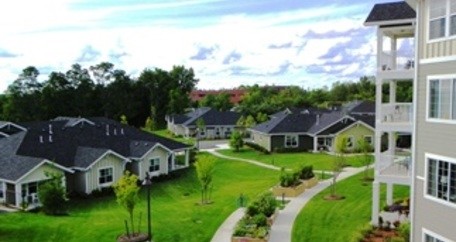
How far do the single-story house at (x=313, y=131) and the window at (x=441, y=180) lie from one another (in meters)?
37.5

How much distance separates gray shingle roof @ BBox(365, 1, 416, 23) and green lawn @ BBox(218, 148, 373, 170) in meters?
20.8

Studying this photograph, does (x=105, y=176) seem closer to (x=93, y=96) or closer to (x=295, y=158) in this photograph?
(x=295, y=158)

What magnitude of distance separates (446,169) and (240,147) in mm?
43064

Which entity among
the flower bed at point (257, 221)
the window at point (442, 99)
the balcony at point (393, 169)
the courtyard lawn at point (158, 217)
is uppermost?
the window at point (442, 99)

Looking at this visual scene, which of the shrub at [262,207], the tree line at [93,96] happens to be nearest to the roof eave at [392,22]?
the shrub at [262,207]

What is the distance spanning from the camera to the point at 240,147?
5712 cm

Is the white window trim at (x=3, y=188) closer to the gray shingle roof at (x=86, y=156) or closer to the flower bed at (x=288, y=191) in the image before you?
the gray shingle roof at (x=86, y=156)

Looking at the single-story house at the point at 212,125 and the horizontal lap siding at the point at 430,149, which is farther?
the single-story house at the point at 212,125

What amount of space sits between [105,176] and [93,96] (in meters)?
53.8

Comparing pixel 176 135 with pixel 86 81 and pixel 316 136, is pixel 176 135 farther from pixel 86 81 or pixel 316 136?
pixel 316 136

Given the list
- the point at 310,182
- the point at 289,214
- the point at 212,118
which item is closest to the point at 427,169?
the point at 289,214

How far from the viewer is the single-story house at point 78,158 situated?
3170cm

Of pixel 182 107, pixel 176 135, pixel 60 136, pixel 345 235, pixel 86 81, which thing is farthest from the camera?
pixel 182 107

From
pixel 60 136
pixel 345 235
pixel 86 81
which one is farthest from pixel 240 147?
pixel 86 81
